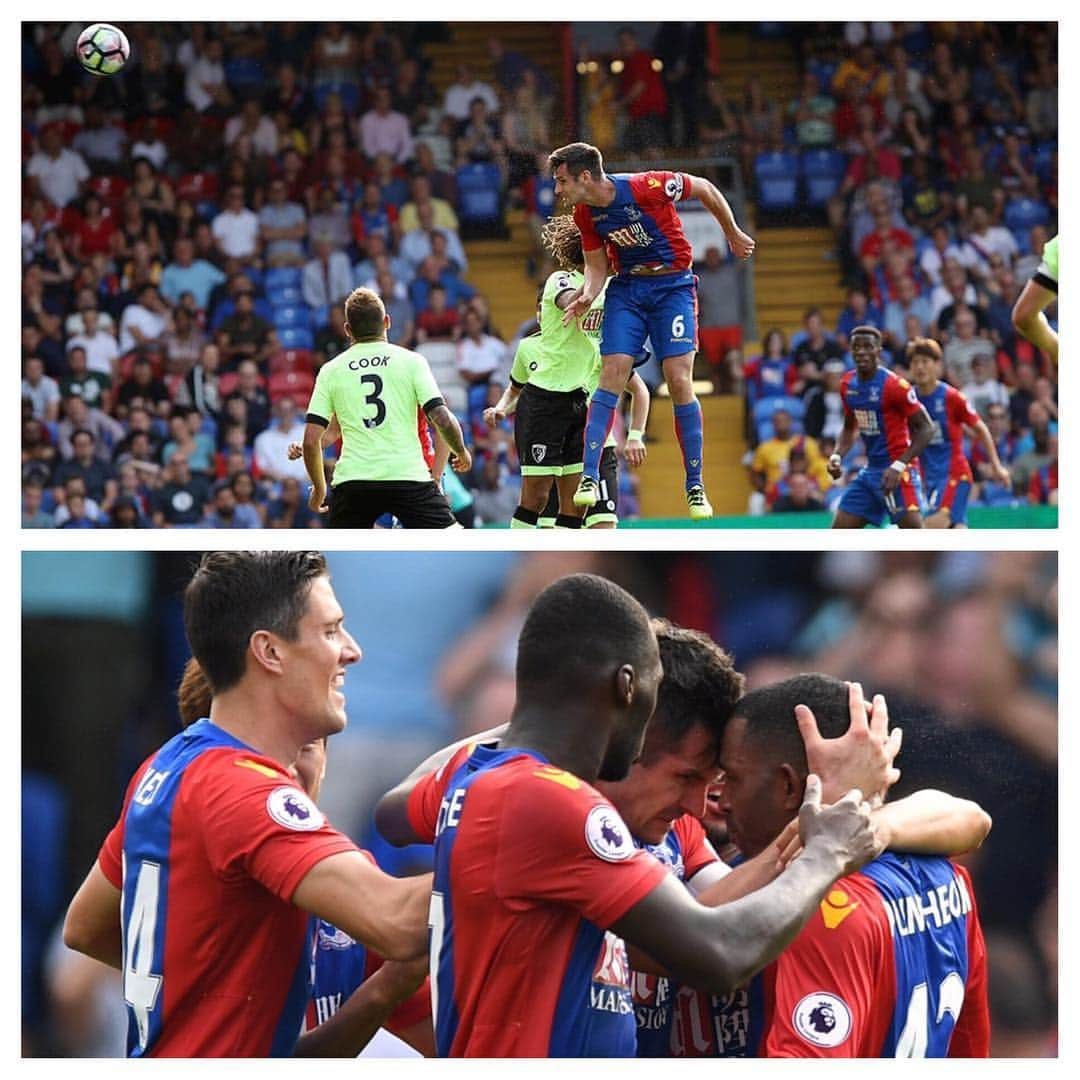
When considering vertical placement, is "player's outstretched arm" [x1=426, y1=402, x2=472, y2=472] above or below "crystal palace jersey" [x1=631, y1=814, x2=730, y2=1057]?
above

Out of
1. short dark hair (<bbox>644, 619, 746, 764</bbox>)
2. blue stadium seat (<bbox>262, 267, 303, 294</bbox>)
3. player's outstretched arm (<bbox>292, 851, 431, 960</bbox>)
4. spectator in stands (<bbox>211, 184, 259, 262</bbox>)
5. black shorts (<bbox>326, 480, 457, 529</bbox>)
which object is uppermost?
spectator in stands (<bbox>211, 184, 259, 262</bbox>)

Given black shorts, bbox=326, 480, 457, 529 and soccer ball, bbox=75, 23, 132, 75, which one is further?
soccer ball, bbox=75, 23, 132, 75

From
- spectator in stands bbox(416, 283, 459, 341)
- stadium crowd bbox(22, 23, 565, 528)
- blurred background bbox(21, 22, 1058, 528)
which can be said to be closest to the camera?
blurred background bbox(21, 22, 1058, 528)

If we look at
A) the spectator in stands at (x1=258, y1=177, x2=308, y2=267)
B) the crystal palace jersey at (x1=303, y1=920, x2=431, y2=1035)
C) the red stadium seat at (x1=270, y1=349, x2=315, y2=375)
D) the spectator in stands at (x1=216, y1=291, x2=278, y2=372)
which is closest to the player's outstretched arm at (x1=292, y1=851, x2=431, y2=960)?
the crystal palace jersey at (x1=303, y1=920, x2=431, y2=1035)

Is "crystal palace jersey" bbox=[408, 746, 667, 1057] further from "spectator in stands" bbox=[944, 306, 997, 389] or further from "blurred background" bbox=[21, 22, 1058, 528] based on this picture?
"spectator in stands" bbox=[944, 306, 997, 389]

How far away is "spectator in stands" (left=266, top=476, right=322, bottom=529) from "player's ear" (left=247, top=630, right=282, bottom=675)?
37.1ft

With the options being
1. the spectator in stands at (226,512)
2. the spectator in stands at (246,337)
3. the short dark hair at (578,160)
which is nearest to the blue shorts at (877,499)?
the short dark hair at (578,160)

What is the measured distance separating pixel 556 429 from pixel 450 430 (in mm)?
1439

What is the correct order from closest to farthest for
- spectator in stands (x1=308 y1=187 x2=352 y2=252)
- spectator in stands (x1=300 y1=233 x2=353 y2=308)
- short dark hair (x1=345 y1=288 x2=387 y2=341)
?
short dark hair (x1=345 y1=288 x2=387 y2=341) → spectator in stands (x1=300 y1=233 x2=353 y2=308) → spectator in stands (x1=308 y1=187 x2=352 y2=252)

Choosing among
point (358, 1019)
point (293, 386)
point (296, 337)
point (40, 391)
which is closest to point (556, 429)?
point (358, 1019)

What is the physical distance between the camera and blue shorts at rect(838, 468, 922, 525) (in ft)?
36.4

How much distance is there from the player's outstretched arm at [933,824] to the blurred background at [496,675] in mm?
835

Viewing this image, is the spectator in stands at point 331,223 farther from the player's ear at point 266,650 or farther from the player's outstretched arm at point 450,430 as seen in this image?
the player's ear at point 266,650

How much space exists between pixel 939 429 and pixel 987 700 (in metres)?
7.23
